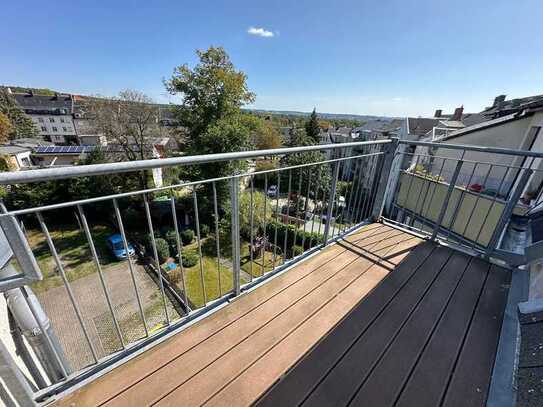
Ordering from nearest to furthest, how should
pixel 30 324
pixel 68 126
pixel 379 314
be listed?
pixel 30 324 → pixel 379 314 → pixel 68 126

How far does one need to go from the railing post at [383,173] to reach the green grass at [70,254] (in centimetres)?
1076

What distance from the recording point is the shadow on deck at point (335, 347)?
121 centimetres

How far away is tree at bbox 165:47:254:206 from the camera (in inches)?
483

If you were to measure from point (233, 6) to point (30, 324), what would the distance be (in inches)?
445

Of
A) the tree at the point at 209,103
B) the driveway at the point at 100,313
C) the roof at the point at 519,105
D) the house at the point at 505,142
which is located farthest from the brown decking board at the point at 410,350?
the tree at the point at 209,103

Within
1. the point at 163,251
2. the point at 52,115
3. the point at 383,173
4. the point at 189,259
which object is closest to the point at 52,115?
the point at 52,115

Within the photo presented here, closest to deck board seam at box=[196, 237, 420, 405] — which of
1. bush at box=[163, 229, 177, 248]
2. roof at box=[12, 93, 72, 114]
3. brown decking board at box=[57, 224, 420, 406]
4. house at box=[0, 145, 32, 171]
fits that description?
brown decking board at box=[57, 224, 420, 406]

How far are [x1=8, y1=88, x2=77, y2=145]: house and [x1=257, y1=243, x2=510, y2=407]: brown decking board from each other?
147 feet

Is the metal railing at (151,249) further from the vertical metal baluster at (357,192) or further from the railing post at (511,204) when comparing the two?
the railing post at (511,204)

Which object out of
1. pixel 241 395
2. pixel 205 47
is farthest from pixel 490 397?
pixel 205 47

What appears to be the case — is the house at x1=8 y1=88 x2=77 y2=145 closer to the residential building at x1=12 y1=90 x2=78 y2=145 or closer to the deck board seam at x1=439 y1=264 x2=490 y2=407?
the residential building at x1=12 y1=90 x2=78 y2=145

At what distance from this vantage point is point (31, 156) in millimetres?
19594

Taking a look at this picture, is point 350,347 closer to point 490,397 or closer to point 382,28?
point 490,397

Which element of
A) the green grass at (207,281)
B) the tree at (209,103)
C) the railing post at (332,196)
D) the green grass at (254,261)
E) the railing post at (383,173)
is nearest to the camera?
the railing post at (332,196)
